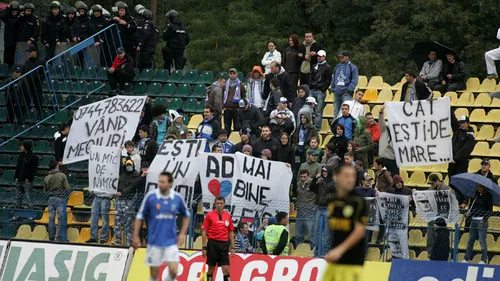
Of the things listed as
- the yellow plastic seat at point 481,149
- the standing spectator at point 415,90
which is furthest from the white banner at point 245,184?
the yellow plastic seat at point 481,149

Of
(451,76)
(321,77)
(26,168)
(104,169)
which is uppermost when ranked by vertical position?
(451,76)

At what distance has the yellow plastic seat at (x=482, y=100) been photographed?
98.4 ft

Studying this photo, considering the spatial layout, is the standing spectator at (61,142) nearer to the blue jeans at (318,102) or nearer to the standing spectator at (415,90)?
the blue jeans at (318,102)

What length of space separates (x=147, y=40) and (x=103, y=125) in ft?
15.8

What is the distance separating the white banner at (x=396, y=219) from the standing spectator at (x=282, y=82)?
6035 millimetres

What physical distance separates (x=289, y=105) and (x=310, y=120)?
2.37m

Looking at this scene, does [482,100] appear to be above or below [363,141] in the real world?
above

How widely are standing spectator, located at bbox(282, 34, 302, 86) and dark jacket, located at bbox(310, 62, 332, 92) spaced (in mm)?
1337

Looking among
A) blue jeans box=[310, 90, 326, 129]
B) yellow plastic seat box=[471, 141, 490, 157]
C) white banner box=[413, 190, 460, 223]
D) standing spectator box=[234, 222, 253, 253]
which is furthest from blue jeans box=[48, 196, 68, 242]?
yellow plastic seat box=[471, 141, 490, 157]

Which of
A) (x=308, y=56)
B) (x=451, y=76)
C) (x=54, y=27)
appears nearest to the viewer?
(x=451, y=76)

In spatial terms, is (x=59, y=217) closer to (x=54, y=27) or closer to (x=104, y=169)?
(x=104, y=169)

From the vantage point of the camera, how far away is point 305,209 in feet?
81.8

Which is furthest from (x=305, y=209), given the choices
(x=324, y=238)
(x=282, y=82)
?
(x=282, y=82)

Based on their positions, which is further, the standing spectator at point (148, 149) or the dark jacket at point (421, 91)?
the dark jacket at point (421, 91)
